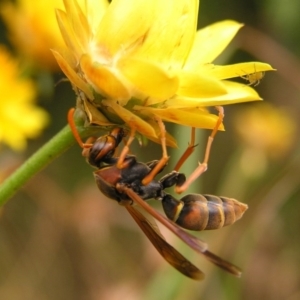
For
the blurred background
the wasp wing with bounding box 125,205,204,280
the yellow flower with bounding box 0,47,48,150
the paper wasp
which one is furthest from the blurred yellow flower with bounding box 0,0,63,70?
the wasp wing with bounding box 125,205,204,280

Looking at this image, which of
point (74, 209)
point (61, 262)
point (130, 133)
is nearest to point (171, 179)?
point (130, 133)

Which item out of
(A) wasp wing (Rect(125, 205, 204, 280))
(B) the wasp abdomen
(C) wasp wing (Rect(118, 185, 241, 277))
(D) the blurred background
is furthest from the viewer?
(D) the blurred background

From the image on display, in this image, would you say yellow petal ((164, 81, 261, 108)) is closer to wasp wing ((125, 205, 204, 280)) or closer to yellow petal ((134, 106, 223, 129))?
yellow petal ((134, 106, 223, 129))

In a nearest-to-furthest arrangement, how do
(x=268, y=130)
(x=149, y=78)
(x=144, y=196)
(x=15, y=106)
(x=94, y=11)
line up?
(x=149, y=78), (x=94, y=11), (x=144, y=196), (x=15, y=106), (x=268, y=130)

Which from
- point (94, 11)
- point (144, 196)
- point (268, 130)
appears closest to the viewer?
point (94, 11)

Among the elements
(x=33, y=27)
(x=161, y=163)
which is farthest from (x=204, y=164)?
(x=33, y=27)

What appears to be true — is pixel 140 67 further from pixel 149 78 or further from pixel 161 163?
pixel 161 163

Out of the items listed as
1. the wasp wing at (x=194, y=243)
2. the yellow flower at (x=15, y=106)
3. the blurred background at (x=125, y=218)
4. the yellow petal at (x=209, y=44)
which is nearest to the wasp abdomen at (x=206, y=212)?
the wasp wing at (x=194, y=243)
